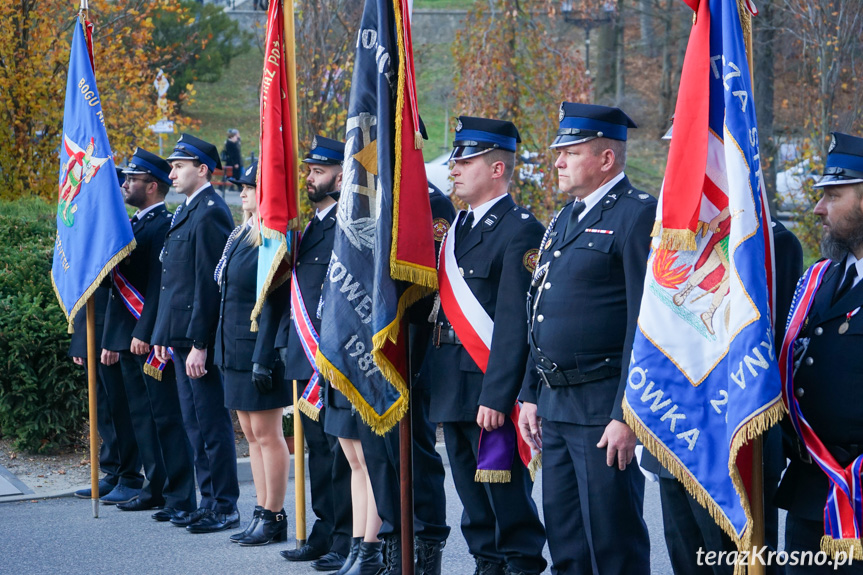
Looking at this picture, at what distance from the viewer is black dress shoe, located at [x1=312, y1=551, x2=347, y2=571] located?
568 centimetres

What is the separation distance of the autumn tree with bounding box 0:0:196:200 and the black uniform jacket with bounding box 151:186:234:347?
5888 mm

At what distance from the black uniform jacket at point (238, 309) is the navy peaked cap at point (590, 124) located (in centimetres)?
253

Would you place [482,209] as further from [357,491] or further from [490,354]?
[357,491]

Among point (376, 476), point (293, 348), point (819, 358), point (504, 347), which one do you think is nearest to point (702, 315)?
point (819, 358)

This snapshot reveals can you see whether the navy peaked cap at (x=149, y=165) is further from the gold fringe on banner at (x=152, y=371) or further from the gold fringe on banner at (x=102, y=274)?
the gold fringe on banner at (x=152, y=371)

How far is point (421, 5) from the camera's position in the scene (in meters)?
45.5

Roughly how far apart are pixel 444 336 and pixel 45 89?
8.43 meters

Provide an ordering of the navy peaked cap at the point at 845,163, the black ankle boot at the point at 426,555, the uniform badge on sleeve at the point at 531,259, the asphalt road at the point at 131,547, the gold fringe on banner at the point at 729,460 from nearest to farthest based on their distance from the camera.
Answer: the gold fringe on banner at the point at 729,460 → the navy peaked cap at the point at 845,163 → the uniform badge on sleeve at the point at 531,259 → the black ankle boot at the point at 426,555 → the asphalt road at the point at 131,547

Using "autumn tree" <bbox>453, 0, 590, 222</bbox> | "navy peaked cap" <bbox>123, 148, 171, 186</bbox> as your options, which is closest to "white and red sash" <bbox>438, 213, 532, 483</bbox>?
"navy peaked cap" <bbox>123, 148, 171, 186</bbox>

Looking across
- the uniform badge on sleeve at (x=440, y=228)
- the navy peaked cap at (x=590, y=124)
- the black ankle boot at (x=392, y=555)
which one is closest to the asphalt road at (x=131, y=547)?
the black ankle boot at (x=392, y=555)

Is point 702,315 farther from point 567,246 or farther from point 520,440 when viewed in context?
point 520,440

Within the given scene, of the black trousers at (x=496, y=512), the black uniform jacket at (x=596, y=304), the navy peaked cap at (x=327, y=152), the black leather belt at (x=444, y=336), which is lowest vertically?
the black trousers at (x=496, y=512)

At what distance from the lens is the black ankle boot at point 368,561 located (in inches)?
210

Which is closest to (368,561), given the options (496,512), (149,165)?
(496,512)
